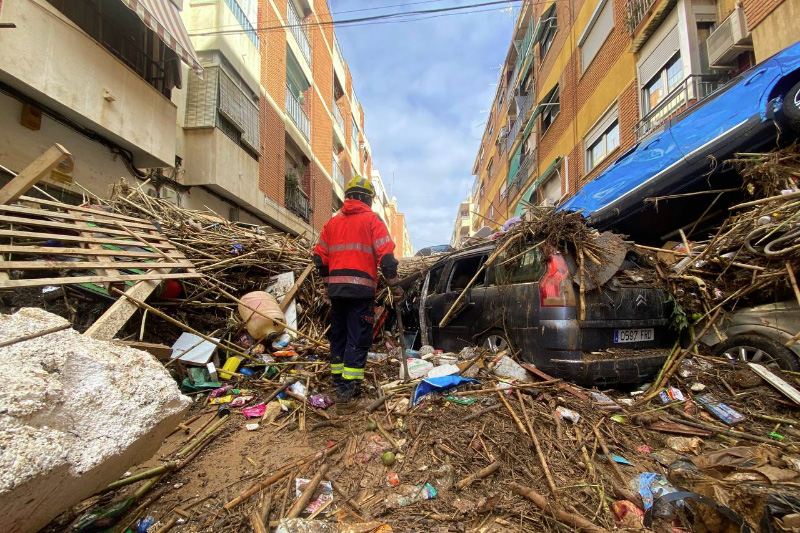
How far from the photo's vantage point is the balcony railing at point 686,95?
7.89m

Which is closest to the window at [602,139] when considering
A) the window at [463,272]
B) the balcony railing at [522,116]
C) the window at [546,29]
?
the window at [546,29]

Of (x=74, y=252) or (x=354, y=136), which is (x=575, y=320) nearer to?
(x=74, y=252)

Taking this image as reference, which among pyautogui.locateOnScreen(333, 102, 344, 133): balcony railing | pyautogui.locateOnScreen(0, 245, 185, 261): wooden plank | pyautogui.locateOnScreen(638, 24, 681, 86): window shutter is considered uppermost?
pyautogui.locateOnScreen(333, 102, 344, 133): balcony railing

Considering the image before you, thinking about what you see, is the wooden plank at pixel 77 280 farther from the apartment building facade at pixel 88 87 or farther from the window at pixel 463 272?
the window at pixel 463 272

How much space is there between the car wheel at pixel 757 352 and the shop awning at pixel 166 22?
9303 millimetres

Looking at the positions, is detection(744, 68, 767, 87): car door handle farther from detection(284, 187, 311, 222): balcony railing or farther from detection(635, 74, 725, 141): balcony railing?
detection(284, 187, 311, 222): balcony railing

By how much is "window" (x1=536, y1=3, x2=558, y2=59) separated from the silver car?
56.2 feet

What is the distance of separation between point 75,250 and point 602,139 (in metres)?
13.7

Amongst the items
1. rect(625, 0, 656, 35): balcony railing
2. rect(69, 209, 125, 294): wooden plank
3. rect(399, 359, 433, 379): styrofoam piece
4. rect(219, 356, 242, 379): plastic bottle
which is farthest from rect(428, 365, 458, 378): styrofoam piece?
rect(625, 0, 656, 35): balcony railing

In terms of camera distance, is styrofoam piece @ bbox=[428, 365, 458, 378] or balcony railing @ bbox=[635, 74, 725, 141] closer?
styrofoam piece @ bbox=[428, 365, 458, 378]

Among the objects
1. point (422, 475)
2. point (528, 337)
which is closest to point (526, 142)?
point (528, 337)

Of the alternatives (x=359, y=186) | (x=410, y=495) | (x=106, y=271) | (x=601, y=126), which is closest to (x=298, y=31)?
(x=601, y=126)

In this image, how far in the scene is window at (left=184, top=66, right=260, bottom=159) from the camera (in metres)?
9.87

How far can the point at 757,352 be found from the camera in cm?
339
